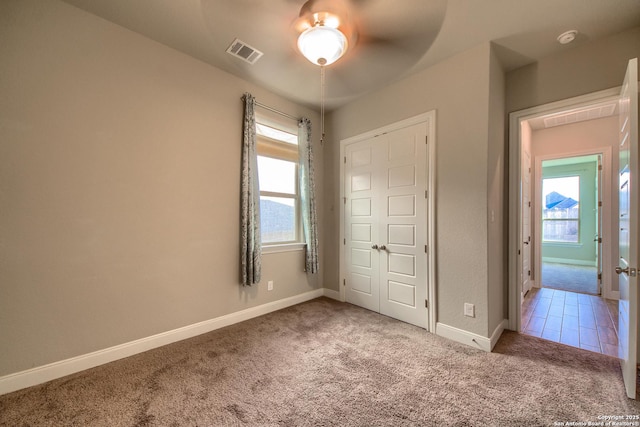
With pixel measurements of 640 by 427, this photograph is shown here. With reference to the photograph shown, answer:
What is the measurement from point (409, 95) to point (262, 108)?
1787 mm

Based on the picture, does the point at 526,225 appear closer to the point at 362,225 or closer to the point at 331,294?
the point at 362,225

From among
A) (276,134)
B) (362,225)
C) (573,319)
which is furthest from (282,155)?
(573,319)

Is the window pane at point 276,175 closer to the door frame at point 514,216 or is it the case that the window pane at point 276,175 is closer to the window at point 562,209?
the door frame at point 514,216

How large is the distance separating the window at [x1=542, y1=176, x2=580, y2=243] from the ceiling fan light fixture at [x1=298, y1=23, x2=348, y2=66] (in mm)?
7836

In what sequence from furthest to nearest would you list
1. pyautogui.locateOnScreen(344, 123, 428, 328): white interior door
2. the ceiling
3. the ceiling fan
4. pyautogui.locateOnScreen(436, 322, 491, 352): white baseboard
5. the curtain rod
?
the curtain rod
pyautogui.locateOnScreen(344, 123, 428, 328): white interior door
pyautogui.locateOnScreen(436, 322, 491, 352): white baseboard
the ceiling
the ceiling fan

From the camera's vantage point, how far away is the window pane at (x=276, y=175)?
325 centimetres

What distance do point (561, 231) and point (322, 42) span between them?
842cm

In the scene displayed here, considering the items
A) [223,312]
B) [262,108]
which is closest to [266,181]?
[262,108]

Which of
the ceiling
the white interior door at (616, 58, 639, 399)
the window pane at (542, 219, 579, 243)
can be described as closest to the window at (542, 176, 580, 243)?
the window pane at (542, 219, 579, 243)

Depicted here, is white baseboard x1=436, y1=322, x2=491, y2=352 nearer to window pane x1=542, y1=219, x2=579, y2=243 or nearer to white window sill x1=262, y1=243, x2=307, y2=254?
white window sill x1=262, y1=243, x2=307, y2=254

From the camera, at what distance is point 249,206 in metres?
2.88

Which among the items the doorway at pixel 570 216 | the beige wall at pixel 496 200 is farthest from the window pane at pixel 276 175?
the doorway at pixel 570 216

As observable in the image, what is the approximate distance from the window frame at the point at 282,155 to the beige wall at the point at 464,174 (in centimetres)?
162

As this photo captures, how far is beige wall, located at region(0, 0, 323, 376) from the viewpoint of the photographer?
1.76 meters
